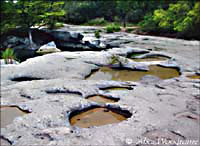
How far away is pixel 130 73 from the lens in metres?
8.91

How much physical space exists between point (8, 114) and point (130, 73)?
5264 mm

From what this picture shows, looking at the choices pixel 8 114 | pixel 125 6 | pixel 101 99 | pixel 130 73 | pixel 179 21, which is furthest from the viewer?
pixel 125 6

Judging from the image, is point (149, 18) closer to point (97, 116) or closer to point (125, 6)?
point (125, 6)

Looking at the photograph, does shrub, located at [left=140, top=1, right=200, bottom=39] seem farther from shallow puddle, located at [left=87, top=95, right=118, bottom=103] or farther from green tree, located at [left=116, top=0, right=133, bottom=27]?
shallow puddle, located at [left=87, top=95, right=118, bottom=103]

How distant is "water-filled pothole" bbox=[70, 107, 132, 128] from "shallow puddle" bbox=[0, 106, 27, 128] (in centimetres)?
129

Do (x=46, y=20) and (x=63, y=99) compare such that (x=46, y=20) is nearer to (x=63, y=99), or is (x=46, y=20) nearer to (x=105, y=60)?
(x=105, y=60)

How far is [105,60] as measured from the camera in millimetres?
10688

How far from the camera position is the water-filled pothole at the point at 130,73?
8.22 m

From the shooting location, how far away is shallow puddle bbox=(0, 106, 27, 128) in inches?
182

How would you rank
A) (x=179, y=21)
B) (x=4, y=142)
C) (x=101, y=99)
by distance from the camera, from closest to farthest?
1. (x=4, y=142)
2. (x=101, y=99)
3. (x=179, y=21)

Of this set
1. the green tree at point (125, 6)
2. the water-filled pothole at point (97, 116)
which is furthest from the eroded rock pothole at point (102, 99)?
the green tree at point (125, 6)

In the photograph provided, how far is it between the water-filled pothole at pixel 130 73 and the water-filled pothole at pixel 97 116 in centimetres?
305

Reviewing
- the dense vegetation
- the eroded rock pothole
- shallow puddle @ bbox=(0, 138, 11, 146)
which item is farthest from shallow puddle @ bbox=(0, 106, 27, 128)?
the dense vegetation

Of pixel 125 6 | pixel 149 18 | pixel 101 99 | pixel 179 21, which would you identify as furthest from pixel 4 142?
pixel 125 6
